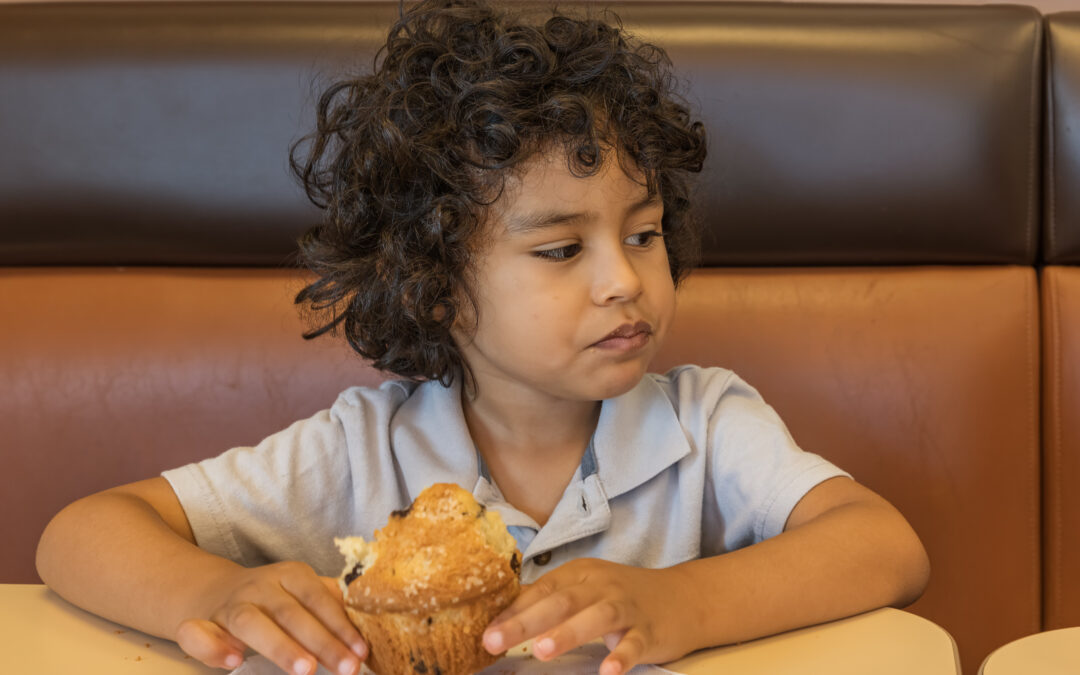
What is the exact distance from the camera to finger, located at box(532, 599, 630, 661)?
72 cm

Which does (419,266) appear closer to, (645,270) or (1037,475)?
(645,270)

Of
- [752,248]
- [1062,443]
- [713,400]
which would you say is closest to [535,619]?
[713,400]

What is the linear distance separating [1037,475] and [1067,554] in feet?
Result: 0.33

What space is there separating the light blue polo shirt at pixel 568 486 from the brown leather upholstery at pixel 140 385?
0.26m

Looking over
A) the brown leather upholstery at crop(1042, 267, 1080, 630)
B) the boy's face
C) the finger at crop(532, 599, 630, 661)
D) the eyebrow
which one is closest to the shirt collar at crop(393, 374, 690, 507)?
the boy's face

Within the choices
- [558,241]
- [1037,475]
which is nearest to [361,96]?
[558,241]

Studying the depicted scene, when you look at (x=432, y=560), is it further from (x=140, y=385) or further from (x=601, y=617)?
(x=140, y=385)

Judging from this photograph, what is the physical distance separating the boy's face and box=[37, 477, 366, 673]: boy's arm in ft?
Result: 1.01

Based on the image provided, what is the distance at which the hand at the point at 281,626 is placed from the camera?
2.44 feet

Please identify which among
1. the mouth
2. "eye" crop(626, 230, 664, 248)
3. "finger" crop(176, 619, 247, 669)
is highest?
"eye" crop(626, 230, 664, 248)

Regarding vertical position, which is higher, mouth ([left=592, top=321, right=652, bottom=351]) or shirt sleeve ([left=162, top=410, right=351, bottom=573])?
mouth ([left=592, top=321, right=652, bottom=351])

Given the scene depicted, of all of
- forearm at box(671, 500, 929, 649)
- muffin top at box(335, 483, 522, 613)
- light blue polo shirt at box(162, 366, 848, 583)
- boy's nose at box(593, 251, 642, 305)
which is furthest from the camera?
light blue polo shirt at box(162, 366, 848, 583)

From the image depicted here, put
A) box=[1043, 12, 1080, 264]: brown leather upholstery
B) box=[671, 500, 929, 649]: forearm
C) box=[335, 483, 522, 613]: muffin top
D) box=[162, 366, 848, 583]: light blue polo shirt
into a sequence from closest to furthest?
box=[335, 483, 522, 613]: muffin top, box=[671, 500, 929, 649]: forearm, box=[162, 366, 848, 583]: light blue polo shirt, box=[1043, 12, 1080, 264]: brown leather upholstery

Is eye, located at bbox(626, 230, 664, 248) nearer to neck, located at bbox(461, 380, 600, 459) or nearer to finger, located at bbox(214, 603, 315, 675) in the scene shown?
neck, located at bbox(461, 380, 600, 459)
